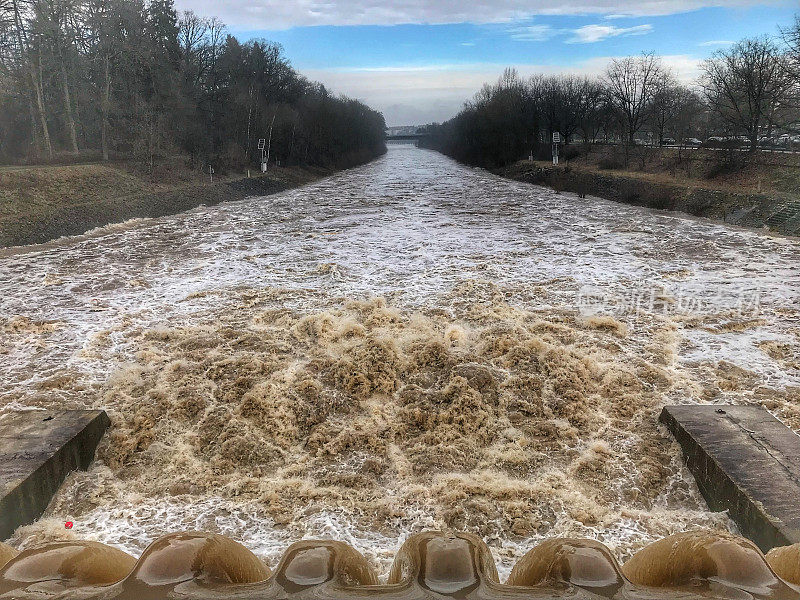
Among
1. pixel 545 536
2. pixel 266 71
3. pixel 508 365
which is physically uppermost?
pixel 266 71

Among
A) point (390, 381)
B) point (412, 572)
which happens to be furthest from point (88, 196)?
point (412, 572)

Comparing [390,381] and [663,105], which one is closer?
[390,381]

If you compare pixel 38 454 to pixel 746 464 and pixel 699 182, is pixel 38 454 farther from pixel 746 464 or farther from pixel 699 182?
pixel 699 182

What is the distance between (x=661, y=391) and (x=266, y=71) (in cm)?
5502

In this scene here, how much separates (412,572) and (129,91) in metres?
38.2

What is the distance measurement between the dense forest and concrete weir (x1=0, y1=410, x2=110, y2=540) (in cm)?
2547

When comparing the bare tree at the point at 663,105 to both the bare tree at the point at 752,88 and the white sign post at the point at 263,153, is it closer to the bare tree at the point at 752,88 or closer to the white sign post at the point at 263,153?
the bare tree at the point at 752,88

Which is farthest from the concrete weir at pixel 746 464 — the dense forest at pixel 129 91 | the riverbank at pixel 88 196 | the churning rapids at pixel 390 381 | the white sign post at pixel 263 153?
the white sign post at pixel 263 153

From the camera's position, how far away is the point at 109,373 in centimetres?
866

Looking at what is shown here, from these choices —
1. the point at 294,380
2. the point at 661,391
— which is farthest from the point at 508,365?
the point at 294,380

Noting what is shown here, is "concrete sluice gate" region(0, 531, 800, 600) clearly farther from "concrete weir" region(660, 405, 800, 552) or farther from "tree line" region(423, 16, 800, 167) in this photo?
"tree line" region(423, 16, 800, 167)

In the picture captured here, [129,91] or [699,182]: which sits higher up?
[129,91]

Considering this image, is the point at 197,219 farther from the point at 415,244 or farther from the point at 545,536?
the point at 545,536

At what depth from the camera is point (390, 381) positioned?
27.3 feet
